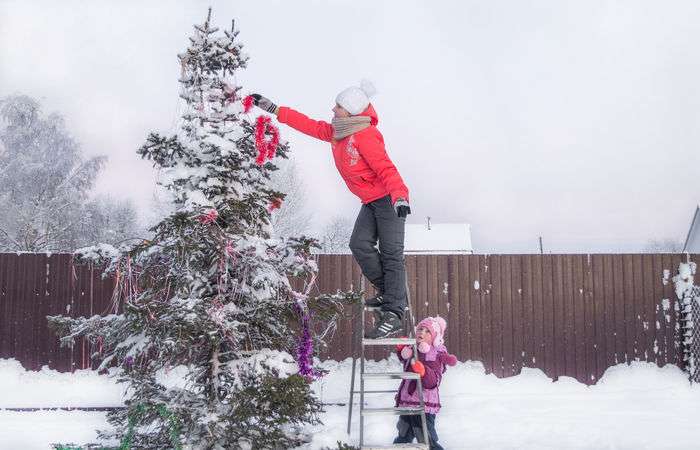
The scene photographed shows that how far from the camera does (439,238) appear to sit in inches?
1187

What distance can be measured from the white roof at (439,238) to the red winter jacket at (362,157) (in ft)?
78.7

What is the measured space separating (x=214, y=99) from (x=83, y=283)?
21.1 feet

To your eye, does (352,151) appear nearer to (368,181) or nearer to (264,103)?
(368,181)

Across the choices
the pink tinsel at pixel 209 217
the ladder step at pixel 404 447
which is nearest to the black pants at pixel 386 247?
the ladder step at pixel 404 447

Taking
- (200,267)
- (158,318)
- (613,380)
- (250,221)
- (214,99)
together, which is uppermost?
(214,99)

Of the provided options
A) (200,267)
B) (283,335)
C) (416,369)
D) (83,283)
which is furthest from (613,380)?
(83,283)

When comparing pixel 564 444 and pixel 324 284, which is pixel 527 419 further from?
pixel 324 284

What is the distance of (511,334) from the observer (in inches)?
393

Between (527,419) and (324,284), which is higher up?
(324,284)

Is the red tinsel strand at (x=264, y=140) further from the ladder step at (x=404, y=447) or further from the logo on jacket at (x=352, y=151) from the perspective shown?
the ladder step at (x=404, y=447)

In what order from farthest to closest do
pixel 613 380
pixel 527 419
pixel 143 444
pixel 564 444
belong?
pixel 613 380 < pixel 527 419 < pixel 564 444 < pixel 143 444

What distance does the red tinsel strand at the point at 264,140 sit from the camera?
4641mm

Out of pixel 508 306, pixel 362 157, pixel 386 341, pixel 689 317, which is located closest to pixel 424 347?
pixel 386 341

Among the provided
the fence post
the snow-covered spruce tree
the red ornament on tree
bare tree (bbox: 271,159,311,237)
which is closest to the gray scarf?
the snow-covered spruce tree
